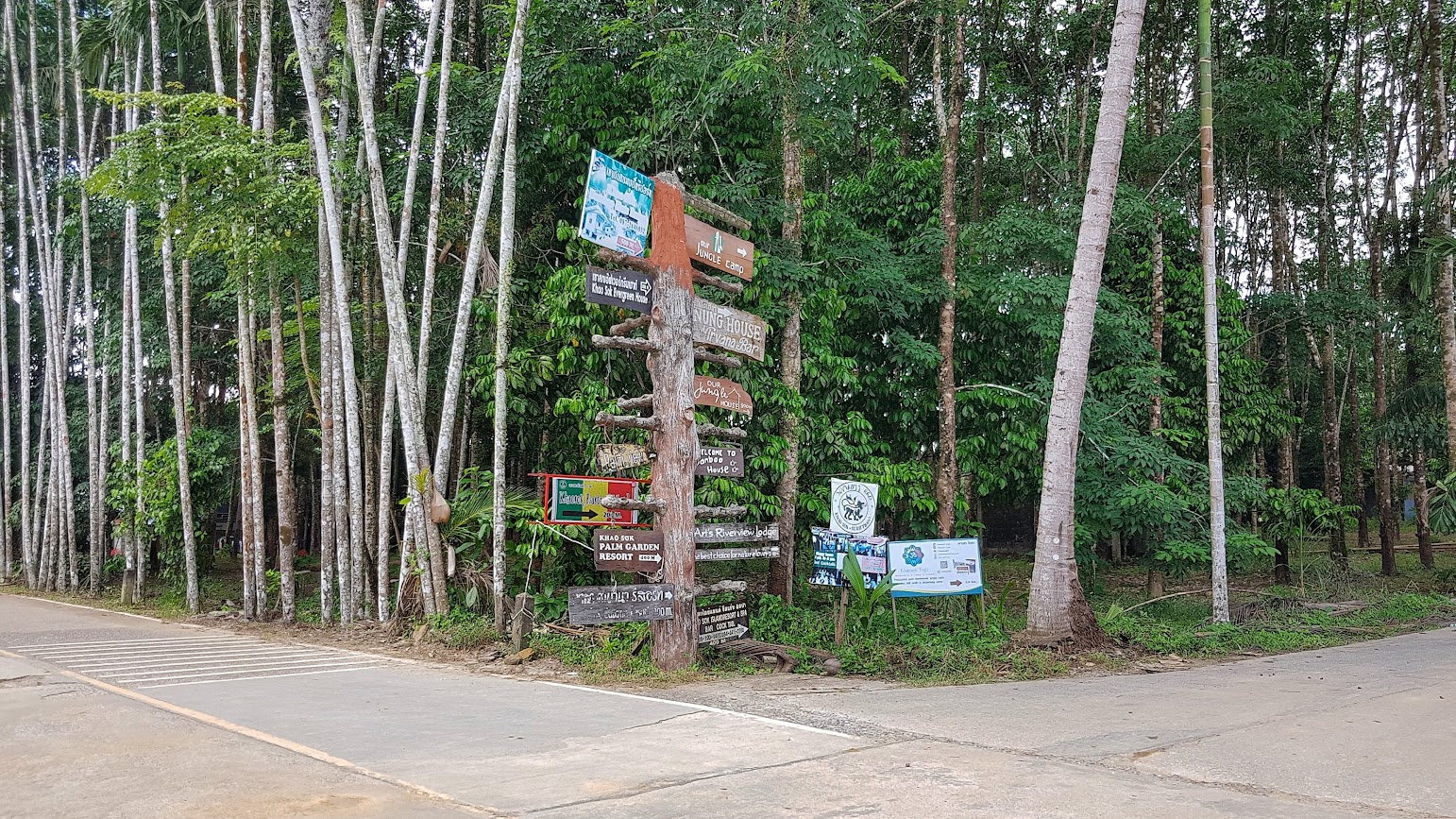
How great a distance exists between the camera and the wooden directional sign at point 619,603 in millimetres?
8352

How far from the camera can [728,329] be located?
955cm

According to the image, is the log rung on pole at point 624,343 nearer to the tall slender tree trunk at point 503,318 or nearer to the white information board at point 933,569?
the tall slender tree trunk at point 503,318

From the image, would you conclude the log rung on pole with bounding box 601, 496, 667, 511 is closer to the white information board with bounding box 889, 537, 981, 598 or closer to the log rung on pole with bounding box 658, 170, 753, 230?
the white information board with bounding box 889, 537, 981, 598

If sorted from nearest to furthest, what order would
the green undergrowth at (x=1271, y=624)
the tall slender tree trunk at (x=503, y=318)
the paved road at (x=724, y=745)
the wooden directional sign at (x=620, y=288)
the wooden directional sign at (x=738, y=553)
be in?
1. the paved road at (x=724, y=745)
2. the wooden directional sign at (x=620, y=288)
3. the wooden directional sign at (x=738, y=553)
4. the tall slender tree trunk at (x=503, y=318)
5. the green undergrowth at (x=1271, y=624)

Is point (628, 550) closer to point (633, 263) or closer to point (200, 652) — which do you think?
point (633, 263)

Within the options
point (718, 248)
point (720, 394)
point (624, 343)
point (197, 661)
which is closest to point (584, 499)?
point (720, 394)

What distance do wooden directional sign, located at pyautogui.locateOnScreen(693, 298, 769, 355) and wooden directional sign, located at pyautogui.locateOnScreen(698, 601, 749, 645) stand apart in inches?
98.4

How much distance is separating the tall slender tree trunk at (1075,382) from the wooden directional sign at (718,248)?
3420mm

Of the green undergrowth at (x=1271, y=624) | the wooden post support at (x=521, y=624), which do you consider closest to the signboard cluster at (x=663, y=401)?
the wooden post support at (x=521, y=624)

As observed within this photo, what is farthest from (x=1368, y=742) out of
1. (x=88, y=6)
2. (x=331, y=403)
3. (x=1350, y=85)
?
(x=88, y=6)

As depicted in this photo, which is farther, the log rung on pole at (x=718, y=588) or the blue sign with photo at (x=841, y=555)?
the blue sign with photo at (x=841, y=555)

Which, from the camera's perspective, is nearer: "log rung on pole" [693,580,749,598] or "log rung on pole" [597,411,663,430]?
"log rung on pole" [597,411,663,430]

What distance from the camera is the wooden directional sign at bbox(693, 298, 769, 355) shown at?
9.23 metres

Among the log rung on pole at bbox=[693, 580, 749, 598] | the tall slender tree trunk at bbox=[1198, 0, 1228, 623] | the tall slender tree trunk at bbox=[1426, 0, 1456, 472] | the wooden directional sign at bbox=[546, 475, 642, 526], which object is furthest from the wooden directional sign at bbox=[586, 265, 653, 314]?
the tall slender tree trunk at bbox=[1426, 0, 1456, 472]
